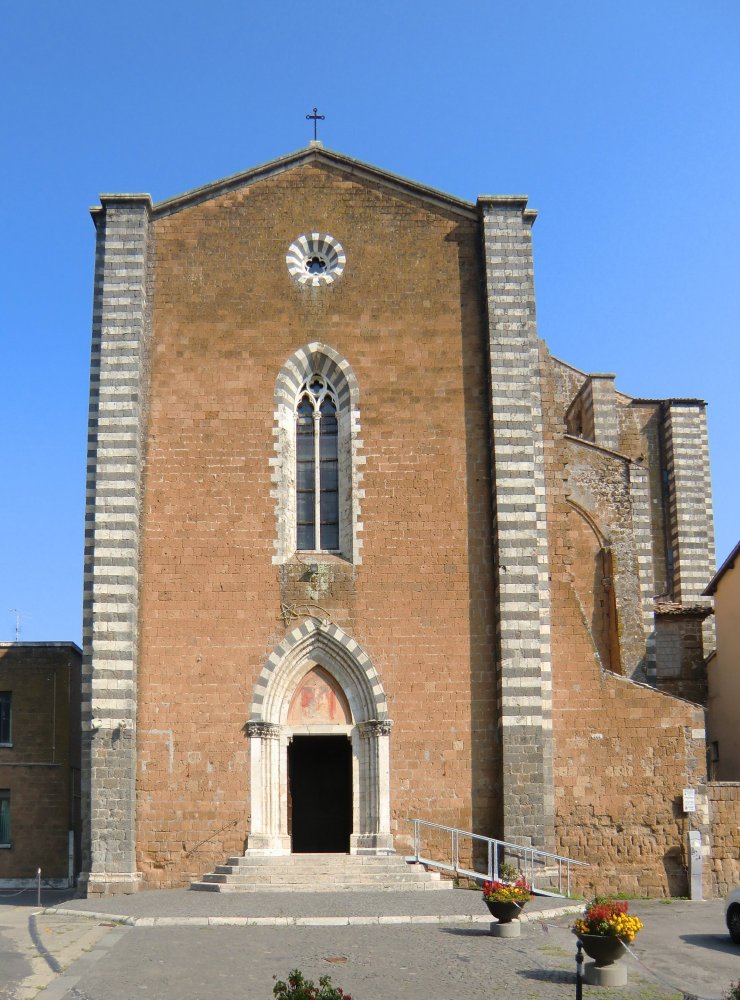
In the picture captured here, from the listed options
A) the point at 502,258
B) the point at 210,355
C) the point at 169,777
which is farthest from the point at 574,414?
the point at 169,777

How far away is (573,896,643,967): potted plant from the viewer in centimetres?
1205

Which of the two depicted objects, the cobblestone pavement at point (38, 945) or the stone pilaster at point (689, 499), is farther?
the stone pilaster at point (689, 499)

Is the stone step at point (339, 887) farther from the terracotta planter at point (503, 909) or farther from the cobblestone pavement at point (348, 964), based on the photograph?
the terracotta planter at point (503, 909)

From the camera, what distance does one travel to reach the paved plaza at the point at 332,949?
11.6 metres

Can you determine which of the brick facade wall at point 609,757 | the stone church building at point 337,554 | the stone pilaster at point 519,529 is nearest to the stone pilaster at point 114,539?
the stone church building at point 337,554

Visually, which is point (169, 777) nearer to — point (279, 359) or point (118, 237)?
point (279, 359)

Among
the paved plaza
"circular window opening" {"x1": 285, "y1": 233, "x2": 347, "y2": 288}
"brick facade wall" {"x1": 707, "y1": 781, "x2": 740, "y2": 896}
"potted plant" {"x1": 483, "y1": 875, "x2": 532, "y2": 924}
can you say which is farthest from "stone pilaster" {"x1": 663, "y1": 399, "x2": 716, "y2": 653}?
"potted plant" {"x1": 483, "y1": 875, "x2": 532, "y2": 924}

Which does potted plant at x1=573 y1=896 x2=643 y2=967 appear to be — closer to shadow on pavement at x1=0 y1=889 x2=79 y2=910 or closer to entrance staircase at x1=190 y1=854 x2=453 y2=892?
entrance staircase at x1=190 y1=854 x2=453 y2=892

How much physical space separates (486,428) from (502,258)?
3.13 meters

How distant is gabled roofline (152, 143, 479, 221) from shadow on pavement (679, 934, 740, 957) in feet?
41.9

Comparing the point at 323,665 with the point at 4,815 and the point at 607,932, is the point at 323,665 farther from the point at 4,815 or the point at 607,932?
the point at 4,815

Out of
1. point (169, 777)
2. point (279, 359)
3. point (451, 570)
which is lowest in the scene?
point (169, 777)

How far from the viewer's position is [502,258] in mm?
21625

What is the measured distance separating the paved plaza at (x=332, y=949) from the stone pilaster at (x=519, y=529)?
83.3 inches
